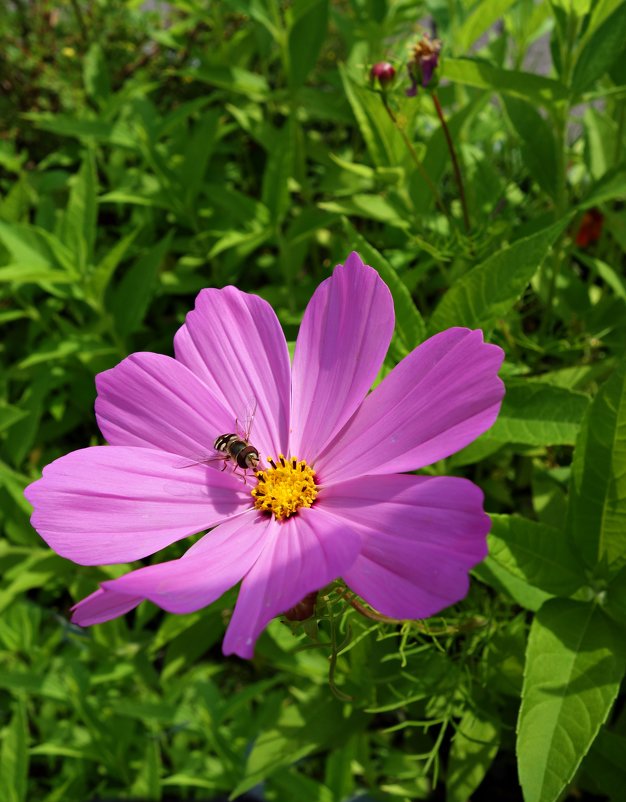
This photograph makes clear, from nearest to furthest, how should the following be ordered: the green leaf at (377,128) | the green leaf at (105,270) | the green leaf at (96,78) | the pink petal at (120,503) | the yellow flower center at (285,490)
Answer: the pink petal at (120,503), the yellow flower center at (285,490), the green leaf at (377,128), the green leaf at (105,270), the green leaf at (96,78)

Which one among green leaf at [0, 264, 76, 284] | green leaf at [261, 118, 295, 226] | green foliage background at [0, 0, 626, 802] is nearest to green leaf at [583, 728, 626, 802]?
green foliage background at [0, 0, 626, 802]

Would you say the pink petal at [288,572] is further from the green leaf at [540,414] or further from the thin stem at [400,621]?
the green leaf at [540,414]

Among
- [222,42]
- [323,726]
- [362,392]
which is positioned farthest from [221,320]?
[222,42]

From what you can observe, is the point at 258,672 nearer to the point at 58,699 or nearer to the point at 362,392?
the point at 58,699

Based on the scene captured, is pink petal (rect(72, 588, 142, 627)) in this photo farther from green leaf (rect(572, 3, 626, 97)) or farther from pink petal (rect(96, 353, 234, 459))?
green leaf (rect(572, 3, 626, 97))

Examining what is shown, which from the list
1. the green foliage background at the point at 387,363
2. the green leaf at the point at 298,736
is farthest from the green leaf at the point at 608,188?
the green leaf at the point at 298,736
